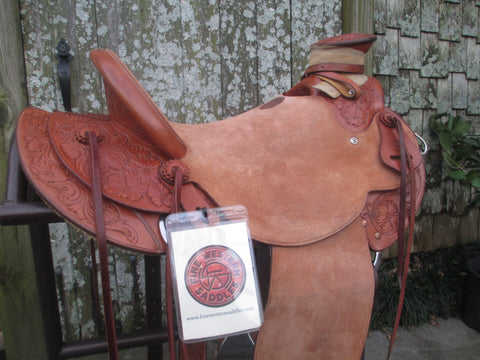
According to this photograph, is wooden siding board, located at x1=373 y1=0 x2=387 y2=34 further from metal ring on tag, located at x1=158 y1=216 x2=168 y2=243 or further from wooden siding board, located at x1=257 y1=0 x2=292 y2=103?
metal ring on tag, located at x1=158 y1=216 x2=168 y2=243

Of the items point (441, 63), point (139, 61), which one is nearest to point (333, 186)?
point (139, 61)

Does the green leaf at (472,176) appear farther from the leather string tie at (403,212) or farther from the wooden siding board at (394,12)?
the leather string tie at (403,212)

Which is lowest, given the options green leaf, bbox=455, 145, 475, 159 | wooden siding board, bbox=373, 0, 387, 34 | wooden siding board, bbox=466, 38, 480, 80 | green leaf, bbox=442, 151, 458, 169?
green leaf, bbox=442, 151, 458, 169

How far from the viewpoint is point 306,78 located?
927mm

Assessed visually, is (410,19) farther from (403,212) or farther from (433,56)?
(403,212)

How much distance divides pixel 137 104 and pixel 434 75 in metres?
1.93

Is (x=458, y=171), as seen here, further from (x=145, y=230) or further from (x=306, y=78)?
(x=145, y=230)

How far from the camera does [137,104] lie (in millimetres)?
604

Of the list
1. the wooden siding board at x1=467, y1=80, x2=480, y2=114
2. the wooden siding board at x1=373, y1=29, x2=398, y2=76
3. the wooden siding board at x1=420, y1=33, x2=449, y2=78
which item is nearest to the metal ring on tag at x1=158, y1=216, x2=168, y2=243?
the wooden siding board at x1=373, y1=29, x2=398, y2=76

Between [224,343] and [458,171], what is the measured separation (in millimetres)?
1537

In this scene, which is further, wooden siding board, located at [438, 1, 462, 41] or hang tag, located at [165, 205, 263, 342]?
wooden siding board, located at [438, 1, 462, 41]

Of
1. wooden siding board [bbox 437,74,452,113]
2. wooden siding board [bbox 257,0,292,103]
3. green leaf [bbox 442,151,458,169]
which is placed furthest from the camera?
wooden siding board [bbox 437,74,452,113]

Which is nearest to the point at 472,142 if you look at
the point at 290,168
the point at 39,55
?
the point at 290,168

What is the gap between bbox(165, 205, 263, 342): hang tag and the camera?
48 cm
